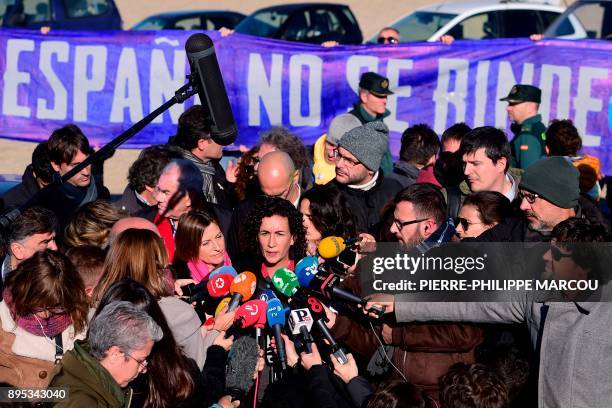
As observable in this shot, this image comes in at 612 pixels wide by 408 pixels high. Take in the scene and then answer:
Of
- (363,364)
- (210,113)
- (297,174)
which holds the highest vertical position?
(210,113)

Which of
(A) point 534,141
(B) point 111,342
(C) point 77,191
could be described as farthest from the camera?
(A) point 534,141

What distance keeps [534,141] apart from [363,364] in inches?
145

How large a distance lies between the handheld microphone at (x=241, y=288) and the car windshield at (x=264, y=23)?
420 inches

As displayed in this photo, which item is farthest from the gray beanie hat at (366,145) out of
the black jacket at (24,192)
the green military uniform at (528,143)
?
the black jacket at (24,192)

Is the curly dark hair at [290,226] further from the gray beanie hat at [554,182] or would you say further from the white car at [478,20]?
the white car at [478,20]

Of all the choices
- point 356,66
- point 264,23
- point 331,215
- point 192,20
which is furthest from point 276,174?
point 192,20

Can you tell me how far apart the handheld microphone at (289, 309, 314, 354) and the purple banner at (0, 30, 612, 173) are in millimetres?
5307

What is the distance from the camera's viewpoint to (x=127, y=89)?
428 inches

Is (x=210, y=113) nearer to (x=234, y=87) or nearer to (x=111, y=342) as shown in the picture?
(x=111, y=342)

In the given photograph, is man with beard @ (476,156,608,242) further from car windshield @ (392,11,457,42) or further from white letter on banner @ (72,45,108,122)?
car windshield @ (392,11,457,42)

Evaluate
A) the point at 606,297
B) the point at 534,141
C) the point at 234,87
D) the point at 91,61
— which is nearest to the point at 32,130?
the point at 91,61

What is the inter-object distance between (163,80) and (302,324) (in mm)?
5842

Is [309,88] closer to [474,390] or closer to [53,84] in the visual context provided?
[53,84]

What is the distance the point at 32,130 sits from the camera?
10.8m
